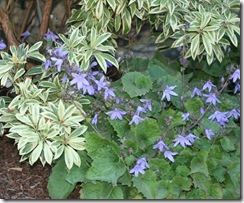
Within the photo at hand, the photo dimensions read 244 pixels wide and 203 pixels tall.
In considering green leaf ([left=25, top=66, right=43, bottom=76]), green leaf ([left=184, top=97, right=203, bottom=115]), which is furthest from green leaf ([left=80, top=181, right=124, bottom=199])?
green leaf ([left=25, top=66, right=43, bottom=76])

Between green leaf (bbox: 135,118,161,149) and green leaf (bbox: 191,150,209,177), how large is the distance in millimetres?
252

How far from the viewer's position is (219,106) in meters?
3.54

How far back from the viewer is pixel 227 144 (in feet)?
10.6

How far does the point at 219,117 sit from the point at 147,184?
1.91ft

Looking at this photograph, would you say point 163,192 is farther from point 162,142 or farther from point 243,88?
point 243,88

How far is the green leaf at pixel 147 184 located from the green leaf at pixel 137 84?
1.66ft

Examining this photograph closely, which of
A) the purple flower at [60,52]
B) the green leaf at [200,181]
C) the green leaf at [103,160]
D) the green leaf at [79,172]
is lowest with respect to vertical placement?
the green leaf at [79,172]

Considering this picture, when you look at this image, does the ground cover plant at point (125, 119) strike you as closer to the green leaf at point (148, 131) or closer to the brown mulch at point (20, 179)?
the green leaf at point (148, 131)

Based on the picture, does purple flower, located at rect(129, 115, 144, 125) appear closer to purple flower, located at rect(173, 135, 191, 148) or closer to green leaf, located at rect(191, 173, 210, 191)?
purple flower, located at rect(173, 135, 191, 148)

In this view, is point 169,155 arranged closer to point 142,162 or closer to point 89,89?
point 142,162

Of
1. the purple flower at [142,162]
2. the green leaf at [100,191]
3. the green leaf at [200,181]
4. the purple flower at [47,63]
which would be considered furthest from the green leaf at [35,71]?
the green leaf at [200,181]

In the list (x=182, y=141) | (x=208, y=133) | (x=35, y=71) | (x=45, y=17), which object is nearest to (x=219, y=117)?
(x=208, y=133)

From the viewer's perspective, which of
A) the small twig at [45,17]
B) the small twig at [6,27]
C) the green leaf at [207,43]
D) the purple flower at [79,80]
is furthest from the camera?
the small twig at [45,17]

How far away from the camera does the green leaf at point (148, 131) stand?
312 centimetres
